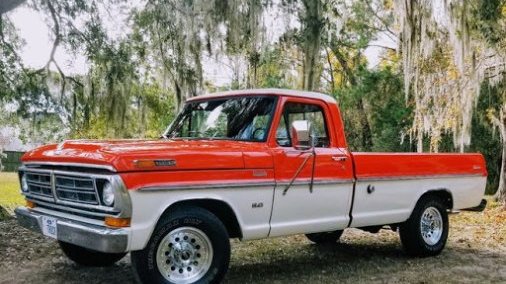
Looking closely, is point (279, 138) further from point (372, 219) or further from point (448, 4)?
point (448, 4)

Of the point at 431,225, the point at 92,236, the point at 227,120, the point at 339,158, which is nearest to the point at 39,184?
the point at 92,236

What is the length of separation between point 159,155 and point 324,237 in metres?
4.00

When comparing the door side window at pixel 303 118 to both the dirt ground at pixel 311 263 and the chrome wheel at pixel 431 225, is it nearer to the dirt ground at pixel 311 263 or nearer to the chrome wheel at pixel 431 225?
the dirt ground at pixel 311 263

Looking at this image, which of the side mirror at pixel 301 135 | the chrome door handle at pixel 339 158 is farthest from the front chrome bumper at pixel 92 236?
the chrome door handle at pixel 339 158

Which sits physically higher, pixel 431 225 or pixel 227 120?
pixel 227 120

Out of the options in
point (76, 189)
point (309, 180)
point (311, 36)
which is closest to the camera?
point (76, 189)

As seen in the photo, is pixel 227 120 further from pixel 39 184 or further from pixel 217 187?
pixel 39 184

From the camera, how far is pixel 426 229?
7672 mm

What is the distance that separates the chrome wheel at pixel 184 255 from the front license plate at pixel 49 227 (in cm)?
102

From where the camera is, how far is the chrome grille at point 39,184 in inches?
216

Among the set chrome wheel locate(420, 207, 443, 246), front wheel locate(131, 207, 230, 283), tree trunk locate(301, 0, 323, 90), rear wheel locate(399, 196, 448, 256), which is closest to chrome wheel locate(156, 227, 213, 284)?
front wheel locate(131, 207, 230, 283)

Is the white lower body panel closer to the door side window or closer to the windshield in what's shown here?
the door side window

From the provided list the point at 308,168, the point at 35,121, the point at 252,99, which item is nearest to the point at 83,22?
the point at 35,121

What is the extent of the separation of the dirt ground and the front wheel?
83 cm
